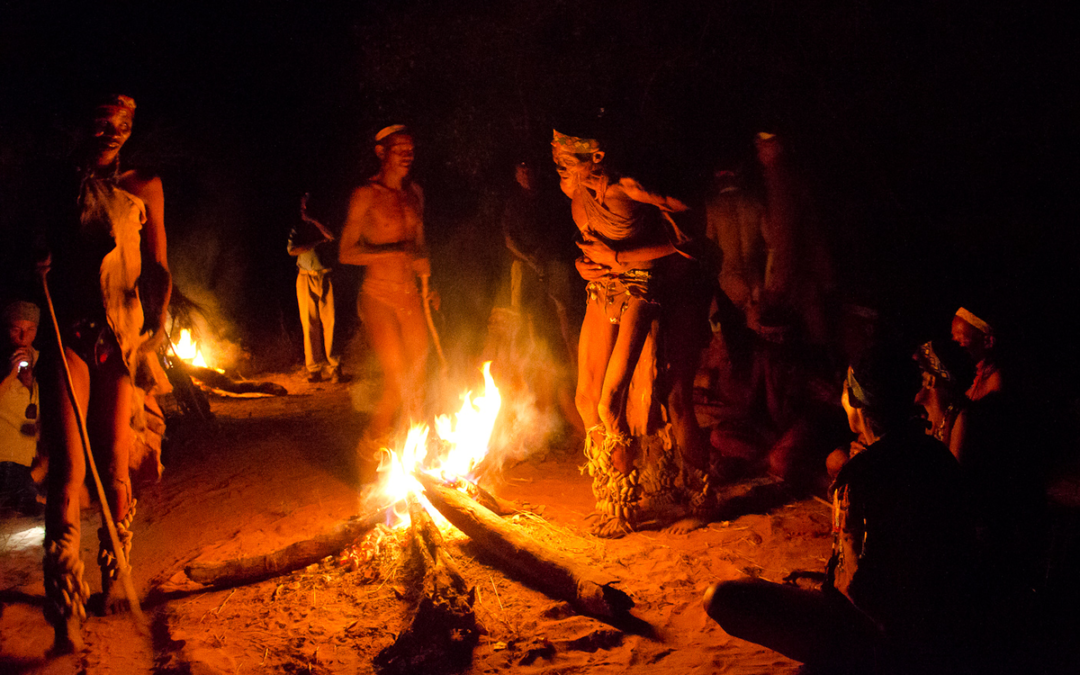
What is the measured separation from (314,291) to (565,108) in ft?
16.3

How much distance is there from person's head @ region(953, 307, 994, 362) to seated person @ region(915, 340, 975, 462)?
0.12 metres

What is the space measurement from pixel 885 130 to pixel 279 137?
10.6m

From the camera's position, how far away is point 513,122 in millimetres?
10789

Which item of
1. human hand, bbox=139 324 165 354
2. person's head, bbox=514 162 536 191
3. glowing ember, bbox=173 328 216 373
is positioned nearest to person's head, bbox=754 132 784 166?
person's head, bbox=514 162 536 191

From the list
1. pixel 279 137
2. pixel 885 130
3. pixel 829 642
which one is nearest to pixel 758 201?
pixel 885 130

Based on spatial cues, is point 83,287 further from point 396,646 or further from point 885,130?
point 885,130

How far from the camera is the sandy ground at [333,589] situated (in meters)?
3.45

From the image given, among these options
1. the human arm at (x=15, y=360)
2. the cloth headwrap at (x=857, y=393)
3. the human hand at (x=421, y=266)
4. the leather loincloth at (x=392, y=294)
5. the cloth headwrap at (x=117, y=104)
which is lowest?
the human arm at (x=15, y=360)

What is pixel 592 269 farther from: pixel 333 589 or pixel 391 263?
pixel 333 589

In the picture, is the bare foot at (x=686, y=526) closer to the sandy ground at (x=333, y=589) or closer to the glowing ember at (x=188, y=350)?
the sandy ground at (x=333, y=589)

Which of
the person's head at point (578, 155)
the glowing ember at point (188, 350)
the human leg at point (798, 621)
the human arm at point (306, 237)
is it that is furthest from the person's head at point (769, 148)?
the glowing ember at point (188, 350)

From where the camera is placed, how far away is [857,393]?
276 centimetres

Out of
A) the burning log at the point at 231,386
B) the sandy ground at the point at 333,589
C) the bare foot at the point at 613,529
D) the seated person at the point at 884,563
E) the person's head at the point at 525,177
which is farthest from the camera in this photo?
the burning log at the point at 231,386

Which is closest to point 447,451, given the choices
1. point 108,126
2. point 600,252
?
point 600,252
